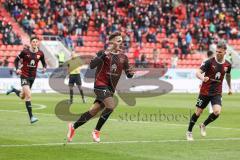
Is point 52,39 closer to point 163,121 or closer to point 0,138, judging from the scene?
point 163,121

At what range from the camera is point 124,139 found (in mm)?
15453

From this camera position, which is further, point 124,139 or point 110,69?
point 124,139

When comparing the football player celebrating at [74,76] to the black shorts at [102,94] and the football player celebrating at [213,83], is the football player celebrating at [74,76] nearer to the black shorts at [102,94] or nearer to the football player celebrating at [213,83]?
the football player celebrating at [213,83]

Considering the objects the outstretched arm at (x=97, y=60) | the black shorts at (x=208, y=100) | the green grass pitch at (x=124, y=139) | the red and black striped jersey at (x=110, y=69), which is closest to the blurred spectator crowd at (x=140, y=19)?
the green grass pitch at (x=124, y=139)

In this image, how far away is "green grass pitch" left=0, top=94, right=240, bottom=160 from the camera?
41.3ft

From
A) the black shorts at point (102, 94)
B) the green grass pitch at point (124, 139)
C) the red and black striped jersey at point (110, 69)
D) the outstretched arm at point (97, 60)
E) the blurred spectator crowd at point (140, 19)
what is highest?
the outstretched arm at point (97, 60)

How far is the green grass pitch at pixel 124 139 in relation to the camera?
41.3ft

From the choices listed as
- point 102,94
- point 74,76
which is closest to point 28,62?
point 102,94

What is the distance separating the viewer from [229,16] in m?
58.3

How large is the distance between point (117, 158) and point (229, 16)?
47.6 metres

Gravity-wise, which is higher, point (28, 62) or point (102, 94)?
point (102, 94)

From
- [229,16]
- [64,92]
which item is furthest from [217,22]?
[64,92]

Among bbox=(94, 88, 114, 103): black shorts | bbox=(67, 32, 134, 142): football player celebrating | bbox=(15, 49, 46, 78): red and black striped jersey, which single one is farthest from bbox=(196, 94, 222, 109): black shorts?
bbox=(15, 49, 46, 78): red and black striped jersey

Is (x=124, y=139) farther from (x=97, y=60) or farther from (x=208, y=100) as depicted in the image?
(x=97, y=60)
